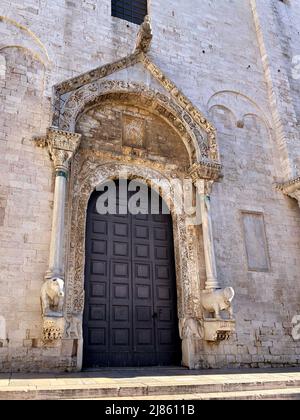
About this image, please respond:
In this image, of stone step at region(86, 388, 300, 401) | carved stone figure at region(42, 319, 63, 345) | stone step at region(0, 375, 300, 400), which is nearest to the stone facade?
carved stone figure at region(42, 319, 63, 345)

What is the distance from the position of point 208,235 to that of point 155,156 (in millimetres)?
2139

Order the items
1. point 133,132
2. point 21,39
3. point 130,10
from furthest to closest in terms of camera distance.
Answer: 1. point 130,10
2. point 133,132
3. point 21,39

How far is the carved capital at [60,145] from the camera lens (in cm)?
705

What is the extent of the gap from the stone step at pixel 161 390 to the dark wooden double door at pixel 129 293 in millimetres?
2696

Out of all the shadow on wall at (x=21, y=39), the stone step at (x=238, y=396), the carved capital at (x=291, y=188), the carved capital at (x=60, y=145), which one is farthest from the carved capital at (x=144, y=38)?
the stone step at (x=238, y=396)

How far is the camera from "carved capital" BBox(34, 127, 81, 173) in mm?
7047

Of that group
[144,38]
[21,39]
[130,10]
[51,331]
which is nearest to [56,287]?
[51,331]

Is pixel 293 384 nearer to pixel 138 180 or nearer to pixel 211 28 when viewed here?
pixel 138 180

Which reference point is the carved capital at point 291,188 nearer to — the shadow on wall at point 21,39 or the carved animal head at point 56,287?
the carved animal head at point 56,287

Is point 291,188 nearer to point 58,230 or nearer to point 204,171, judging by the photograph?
point 204,171

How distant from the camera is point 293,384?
15.6ft

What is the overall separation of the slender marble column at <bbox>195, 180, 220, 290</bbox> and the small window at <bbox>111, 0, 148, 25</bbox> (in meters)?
4.85

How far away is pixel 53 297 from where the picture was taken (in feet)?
19.5

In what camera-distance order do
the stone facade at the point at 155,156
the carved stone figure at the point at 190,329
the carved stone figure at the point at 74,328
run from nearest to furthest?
the carved stone figure at the point at 74,328
the stone facade at the point at 155,156
the carved stone figure at the point at 190,329
